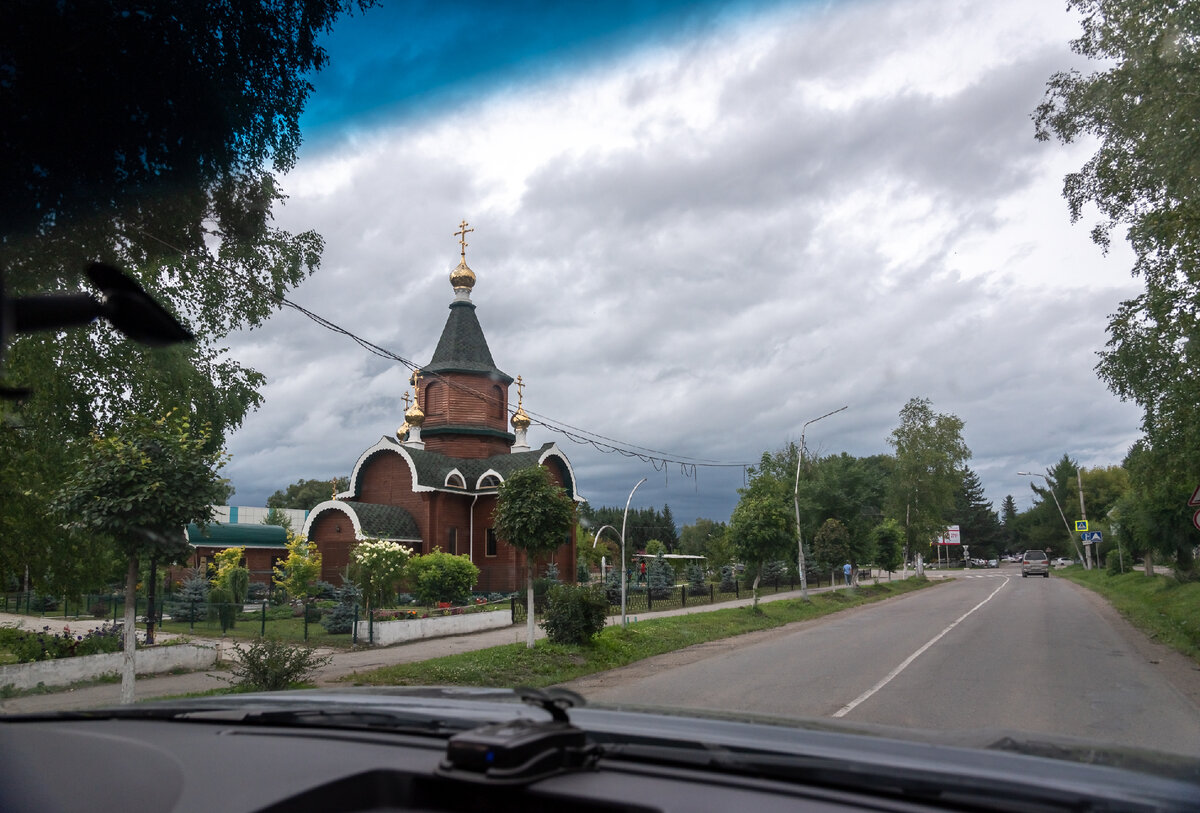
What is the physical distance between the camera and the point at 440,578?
2719 centimetres

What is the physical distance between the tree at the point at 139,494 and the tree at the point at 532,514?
23.9 feet

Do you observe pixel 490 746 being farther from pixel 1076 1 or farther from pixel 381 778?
pixel 1076 1

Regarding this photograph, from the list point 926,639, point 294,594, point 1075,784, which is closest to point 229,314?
point 1075,784

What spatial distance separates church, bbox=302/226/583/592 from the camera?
33.6 meters

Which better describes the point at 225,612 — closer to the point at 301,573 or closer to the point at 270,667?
the point at 301,573

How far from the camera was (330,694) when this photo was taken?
3.15m

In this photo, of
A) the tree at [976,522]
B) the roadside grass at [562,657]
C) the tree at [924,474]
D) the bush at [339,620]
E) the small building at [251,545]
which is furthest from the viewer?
the tree at [976,522]

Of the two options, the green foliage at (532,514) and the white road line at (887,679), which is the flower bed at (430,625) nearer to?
the green foliage at (532,514)

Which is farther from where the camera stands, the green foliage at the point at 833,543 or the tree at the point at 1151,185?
the green foliage at the point at 833,543

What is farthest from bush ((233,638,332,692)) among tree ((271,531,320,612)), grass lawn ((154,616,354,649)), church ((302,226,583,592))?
church ((302,226,583,592))

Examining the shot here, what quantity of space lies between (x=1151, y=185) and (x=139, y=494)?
16.8m

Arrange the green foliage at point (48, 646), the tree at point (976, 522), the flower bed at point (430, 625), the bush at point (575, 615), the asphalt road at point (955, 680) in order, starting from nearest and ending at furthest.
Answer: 1. the asphalt road at point (955, 680)
2. the green foliage at point (48, 646)
3. the bush at point (575, 615)
4. the flower bed at point (430, 625)
5. the tree at point (976, 522)

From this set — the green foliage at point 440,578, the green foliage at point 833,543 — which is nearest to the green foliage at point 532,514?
the green foliage at point 440,578

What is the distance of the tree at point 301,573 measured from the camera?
96.4 ft
